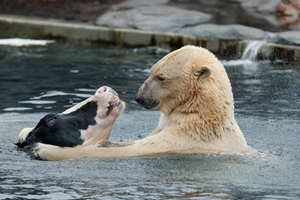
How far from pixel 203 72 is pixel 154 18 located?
9.93 m

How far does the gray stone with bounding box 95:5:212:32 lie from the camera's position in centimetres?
1520

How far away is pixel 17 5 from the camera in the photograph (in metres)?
18.3

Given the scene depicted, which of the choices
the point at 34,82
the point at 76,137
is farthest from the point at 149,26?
the point at 76,137

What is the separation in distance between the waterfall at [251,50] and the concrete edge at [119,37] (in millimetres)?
85

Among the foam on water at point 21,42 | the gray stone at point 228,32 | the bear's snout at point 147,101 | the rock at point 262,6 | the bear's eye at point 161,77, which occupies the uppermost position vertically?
the rock at point 262,6

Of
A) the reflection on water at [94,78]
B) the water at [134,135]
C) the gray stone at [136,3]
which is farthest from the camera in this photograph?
the gray stone at [136,3]

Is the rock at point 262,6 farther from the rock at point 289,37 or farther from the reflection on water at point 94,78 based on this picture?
the reflection on water at point 94,78

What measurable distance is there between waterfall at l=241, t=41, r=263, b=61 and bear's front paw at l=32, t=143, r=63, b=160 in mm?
7332

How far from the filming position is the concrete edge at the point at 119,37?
42.0 ft

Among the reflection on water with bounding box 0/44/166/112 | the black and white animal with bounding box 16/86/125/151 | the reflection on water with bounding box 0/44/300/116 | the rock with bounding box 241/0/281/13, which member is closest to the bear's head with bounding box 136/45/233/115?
the black and white animal with bounding box 16/86/125/151

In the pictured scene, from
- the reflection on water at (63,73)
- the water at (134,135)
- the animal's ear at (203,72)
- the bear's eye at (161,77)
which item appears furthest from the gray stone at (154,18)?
the animal's ear at (203,72)

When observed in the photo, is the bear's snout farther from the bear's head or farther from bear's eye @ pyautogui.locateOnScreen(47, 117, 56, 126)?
bear's eye @ pyautogui.locateOnScreen(47, 117, 56, 126)

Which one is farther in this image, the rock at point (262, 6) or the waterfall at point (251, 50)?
the rock at point (262, 6)

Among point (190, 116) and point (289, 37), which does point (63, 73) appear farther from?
point (190, 116)
